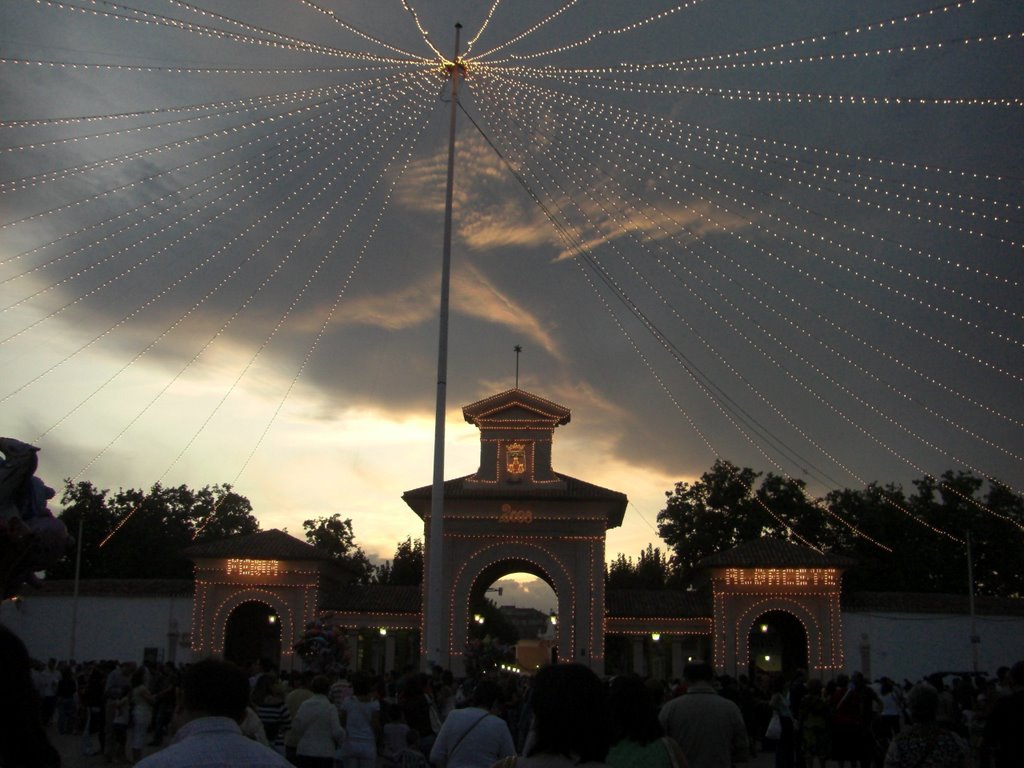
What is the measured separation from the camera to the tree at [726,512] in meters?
61.8

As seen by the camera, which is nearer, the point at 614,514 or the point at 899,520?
the point at 614,514

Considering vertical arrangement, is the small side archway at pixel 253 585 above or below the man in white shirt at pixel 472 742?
above

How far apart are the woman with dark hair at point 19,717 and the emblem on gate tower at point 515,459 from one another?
36.9m

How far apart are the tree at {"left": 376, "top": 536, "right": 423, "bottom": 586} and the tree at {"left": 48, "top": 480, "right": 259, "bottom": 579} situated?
10.4m

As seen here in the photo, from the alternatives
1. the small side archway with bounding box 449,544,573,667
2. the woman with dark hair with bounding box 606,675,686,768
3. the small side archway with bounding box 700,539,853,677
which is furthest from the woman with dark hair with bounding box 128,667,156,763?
the small side archway with bounding box 700,539,853,677

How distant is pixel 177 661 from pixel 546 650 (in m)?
14.8

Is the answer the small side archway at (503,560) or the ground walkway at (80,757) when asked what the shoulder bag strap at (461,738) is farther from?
the small side archway at (503,560)

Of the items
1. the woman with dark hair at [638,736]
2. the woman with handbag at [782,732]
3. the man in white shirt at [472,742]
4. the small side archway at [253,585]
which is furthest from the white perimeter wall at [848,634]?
the woman with dark hair at [638,736]

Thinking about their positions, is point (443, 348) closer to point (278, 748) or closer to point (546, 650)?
point (278, 748)

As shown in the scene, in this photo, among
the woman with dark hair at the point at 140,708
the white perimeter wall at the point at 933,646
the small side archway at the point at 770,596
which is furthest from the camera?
the small side archway at the point at 770,596

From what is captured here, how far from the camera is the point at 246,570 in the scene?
129 ft

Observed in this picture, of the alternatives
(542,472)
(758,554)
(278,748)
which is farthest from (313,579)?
(278,748)

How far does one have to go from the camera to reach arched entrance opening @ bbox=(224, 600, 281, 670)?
42.0m

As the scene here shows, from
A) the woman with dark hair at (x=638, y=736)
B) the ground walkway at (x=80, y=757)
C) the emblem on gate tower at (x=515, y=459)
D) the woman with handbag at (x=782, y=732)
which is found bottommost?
the ground walkway at (x=80, y=757)
